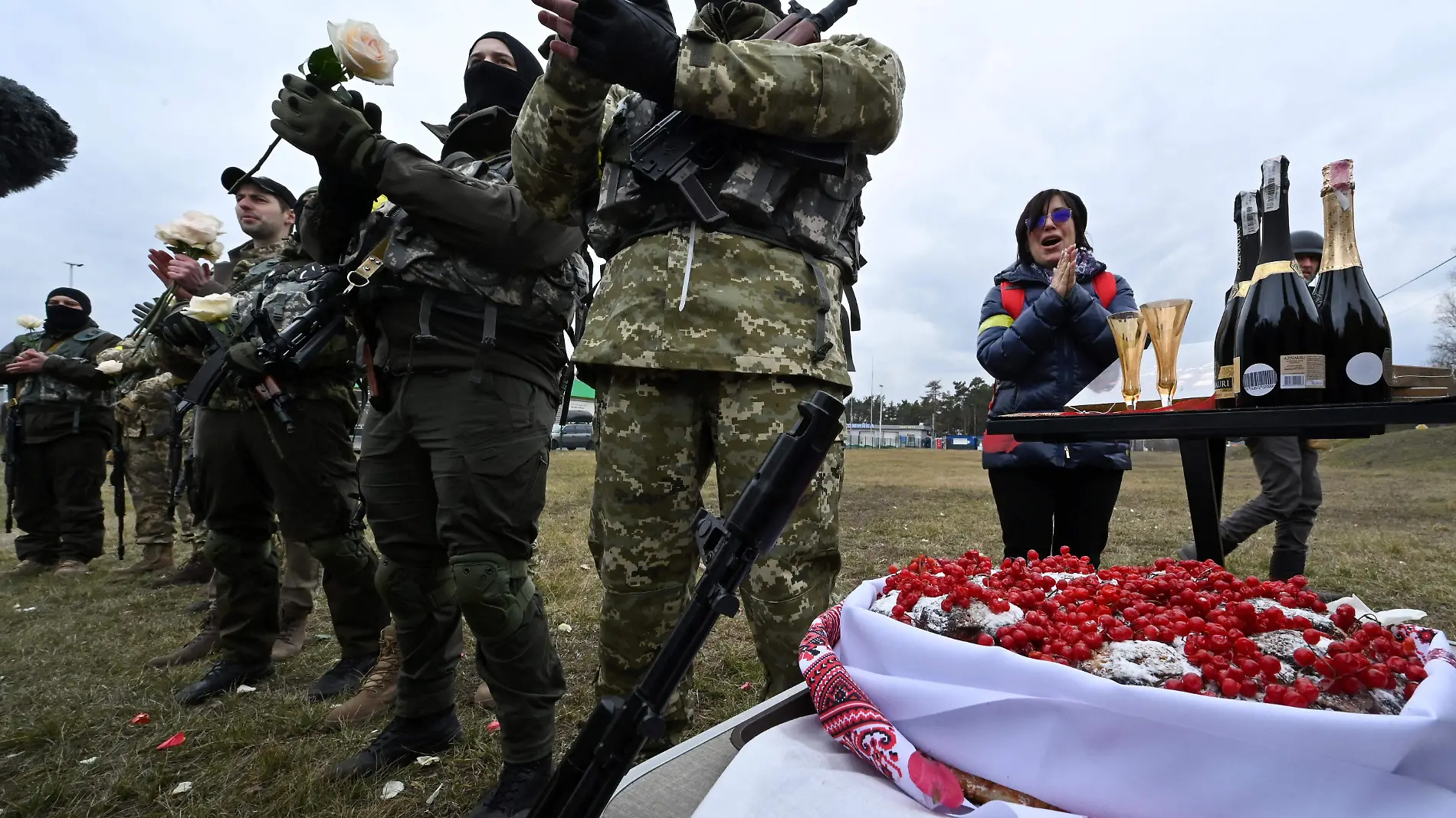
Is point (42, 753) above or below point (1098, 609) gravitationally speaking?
below

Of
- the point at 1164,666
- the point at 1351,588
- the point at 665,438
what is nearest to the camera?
the point at 1164,666

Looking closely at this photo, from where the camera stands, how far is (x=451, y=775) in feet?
7.95

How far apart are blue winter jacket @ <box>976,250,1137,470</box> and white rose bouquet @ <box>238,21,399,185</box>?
8.08ft

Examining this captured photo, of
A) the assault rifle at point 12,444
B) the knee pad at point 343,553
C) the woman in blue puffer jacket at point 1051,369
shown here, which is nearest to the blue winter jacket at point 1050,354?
the woman in blue puffer jacket at point 1051,369

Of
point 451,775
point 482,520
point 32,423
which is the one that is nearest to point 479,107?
point 482,520

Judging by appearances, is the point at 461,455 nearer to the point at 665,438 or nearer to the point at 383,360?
the point at 383,360

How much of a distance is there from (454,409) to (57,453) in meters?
7.11

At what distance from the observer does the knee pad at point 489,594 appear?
2.15m

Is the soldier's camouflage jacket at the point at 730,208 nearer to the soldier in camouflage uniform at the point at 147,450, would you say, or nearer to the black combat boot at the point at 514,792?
the black combat boot at the point at 514,792

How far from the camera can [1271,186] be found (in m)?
1.71

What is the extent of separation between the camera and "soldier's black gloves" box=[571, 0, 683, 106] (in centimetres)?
161

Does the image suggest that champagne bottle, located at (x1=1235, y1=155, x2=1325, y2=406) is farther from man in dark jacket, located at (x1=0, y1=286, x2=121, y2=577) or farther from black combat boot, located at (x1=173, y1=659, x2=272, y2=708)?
man in dark jacket, located at (x1=0, y1=286, x2=121, y2=577)

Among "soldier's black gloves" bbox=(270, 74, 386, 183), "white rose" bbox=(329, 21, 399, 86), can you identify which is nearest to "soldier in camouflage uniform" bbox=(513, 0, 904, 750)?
"soldier's black gloves" bbox=(270, 74, 386, 183)

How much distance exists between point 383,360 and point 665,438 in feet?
3.76
